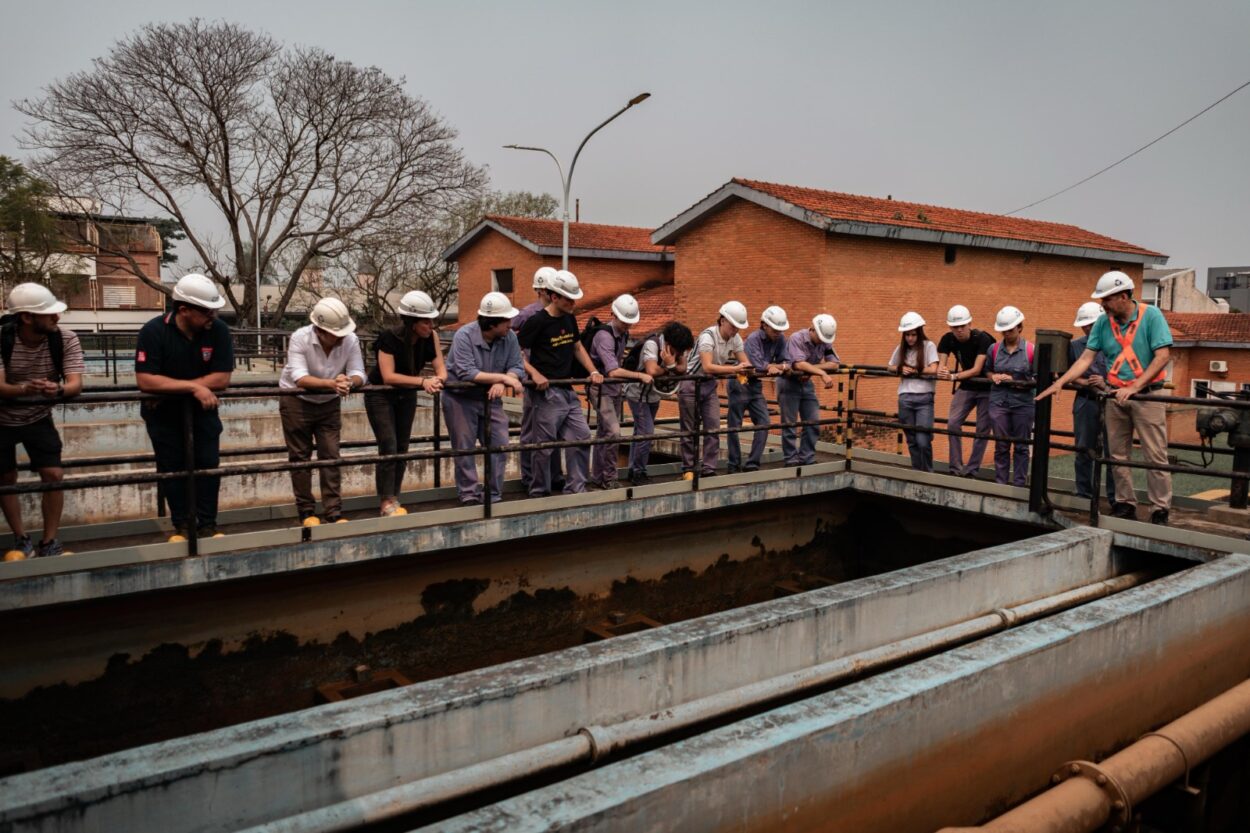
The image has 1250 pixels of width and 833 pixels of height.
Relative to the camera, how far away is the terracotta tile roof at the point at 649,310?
22.4m

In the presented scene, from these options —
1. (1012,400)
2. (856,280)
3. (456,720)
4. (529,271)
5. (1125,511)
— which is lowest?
(456,720)

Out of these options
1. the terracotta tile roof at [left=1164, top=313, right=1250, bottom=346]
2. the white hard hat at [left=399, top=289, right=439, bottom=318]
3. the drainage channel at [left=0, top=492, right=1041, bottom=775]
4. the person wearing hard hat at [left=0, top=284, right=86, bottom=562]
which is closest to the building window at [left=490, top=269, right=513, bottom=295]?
the drainage channel at [left=0, top=492, right=1041, bottom=775]

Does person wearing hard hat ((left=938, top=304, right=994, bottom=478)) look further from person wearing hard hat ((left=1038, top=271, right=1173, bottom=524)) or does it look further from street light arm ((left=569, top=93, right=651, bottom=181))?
street light arm ((left=569, top=93, right=651, bottom=181))

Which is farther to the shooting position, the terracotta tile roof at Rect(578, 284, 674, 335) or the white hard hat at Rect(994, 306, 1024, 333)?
the terracotta tile roof at Rect(578, 284, 674, 335)

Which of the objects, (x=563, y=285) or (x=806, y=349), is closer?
(x=563, y=285)

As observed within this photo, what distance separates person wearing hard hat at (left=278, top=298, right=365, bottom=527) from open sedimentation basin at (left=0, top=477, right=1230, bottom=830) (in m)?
0.59

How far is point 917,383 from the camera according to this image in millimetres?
8766

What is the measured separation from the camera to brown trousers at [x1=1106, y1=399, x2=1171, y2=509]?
6.74 meters

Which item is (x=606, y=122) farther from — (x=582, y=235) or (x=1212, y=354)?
(x=1212, y=354)

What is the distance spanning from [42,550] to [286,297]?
3142 cm

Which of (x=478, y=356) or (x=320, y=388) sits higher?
(x=478, y=356)

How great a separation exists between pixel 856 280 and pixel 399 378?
47.1 feet

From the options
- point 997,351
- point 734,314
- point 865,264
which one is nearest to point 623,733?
point 734,314

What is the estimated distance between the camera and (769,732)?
358 centimetres
